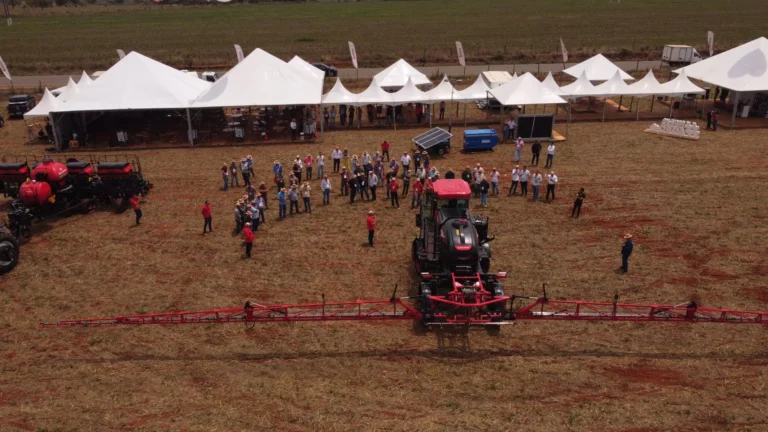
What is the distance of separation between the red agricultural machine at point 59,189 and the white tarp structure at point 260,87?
7.83 metres

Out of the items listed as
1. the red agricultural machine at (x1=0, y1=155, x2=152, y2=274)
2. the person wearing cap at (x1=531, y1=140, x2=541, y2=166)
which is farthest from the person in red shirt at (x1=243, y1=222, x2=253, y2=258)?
the person wearing cap at (x1=531, y1=140, x2=541, y2=166)

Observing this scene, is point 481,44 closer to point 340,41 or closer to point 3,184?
point 340,41

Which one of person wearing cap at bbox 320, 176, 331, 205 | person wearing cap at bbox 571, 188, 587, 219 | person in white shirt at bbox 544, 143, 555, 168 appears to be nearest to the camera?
person wearing cap at bbox 571, 188, 587, 219

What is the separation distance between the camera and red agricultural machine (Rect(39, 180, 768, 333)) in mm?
11881

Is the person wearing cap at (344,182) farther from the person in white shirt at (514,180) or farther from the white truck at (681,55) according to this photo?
the white truck at (681,55)

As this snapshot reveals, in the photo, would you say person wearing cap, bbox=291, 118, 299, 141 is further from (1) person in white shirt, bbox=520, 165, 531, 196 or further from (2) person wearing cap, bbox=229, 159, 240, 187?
(1) person in white shirt, bbox=520, 165, 531, 196

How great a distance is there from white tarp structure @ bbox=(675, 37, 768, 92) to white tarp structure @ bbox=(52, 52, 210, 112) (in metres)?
29.0

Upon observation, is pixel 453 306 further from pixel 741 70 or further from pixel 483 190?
pixel 741 70

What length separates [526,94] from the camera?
29141 millimetres

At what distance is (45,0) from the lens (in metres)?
132

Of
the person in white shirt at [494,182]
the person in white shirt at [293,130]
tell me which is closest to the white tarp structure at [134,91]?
the person in white shirt at [293,130]

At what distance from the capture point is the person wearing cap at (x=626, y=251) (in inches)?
586

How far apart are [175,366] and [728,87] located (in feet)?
103

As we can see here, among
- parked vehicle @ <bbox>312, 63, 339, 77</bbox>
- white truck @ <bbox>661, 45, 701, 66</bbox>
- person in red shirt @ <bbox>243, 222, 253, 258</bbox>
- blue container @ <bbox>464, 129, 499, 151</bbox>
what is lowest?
person in red shirt @ <bbox>243, 222, 253, 258</bbox>
